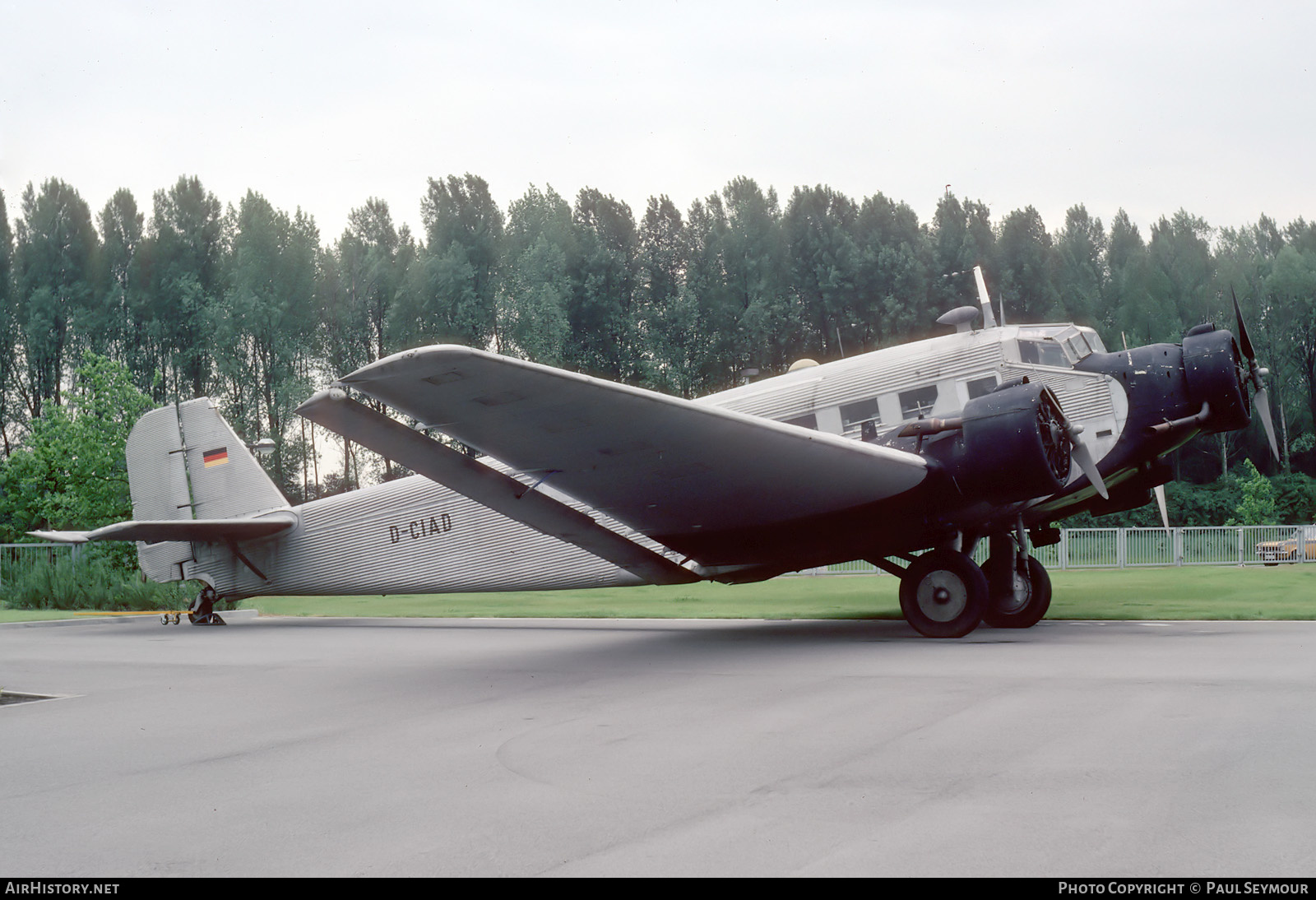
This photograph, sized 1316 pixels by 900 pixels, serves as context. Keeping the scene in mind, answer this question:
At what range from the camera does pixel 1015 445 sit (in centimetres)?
1068

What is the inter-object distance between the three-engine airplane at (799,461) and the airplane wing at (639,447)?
3 centimetres

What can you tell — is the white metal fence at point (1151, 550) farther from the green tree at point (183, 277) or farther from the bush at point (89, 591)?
the green tree at point (183, 277)

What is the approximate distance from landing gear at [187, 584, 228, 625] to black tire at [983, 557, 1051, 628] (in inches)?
523

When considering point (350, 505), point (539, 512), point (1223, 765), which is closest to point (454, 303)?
point (350, 505)

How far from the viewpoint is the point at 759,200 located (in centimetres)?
5066

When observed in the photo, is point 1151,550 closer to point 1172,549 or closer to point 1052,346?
point 1172,549

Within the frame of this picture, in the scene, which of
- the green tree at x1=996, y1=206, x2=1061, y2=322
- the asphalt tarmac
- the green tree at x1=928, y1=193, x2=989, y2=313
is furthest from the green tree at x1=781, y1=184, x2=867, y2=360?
the asphalt tarmac

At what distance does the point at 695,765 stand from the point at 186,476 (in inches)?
647

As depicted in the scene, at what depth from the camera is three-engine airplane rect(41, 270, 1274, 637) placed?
948cm

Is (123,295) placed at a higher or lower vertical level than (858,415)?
higher

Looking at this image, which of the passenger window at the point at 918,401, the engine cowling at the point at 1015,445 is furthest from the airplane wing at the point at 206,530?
the engine cowling at the point at 1015,445

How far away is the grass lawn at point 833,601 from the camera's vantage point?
1411cm

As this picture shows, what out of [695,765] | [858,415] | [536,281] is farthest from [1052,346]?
[536,281]
